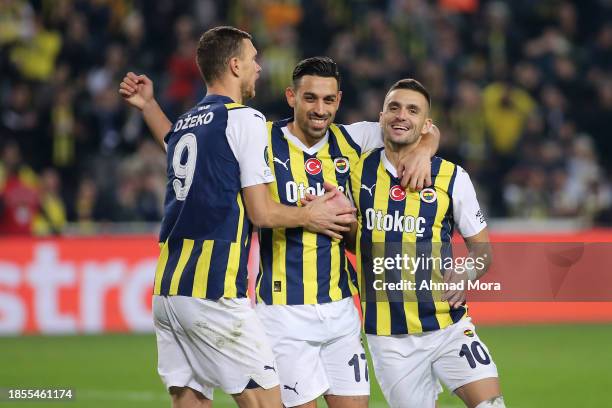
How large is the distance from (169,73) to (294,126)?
9842mm

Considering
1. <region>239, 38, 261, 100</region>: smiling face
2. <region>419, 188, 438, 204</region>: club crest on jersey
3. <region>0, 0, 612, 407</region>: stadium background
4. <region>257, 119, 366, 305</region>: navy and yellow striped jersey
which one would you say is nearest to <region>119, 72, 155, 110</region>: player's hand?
<region>257, 119, 366, 305</region>: navy and yellow striped jersey

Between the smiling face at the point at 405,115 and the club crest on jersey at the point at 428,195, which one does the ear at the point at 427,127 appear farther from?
the club crest on jersey at the point at 428,195

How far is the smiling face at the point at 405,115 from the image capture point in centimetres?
611

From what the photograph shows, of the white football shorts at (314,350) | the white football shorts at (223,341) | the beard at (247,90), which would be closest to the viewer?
the white football shorts at (223,341)

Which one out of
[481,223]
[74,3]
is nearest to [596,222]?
[74,3]

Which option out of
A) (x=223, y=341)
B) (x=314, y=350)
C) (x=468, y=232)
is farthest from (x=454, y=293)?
(x=223, y=341)

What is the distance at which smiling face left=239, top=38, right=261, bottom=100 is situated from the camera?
18.4ft

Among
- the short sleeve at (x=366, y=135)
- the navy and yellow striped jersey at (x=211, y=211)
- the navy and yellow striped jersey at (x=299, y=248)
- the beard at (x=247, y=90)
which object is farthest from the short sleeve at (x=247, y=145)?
the short sleeve at (x=366, y=135)

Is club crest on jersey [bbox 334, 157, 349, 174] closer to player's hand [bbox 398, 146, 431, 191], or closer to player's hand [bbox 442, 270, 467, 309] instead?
player's hand [bbox 398, 146, 431, 191]

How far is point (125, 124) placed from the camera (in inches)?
596

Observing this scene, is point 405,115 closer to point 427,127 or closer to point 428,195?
point 427,127

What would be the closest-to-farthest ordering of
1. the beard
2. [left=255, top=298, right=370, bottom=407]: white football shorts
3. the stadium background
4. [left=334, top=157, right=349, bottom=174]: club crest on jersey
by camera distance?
the beard < [left=255, top=298, right=370, bottom=407]: white football shorts < [left=334, top=157, right=349, bottom=174]: club crest on jersey < the stadium background

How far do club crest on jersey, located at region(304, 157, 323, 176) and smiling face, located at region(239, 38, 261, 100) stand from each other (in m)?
0.57

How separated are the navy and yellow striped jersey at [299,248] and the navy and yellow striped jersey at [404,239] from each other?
0.48ft
